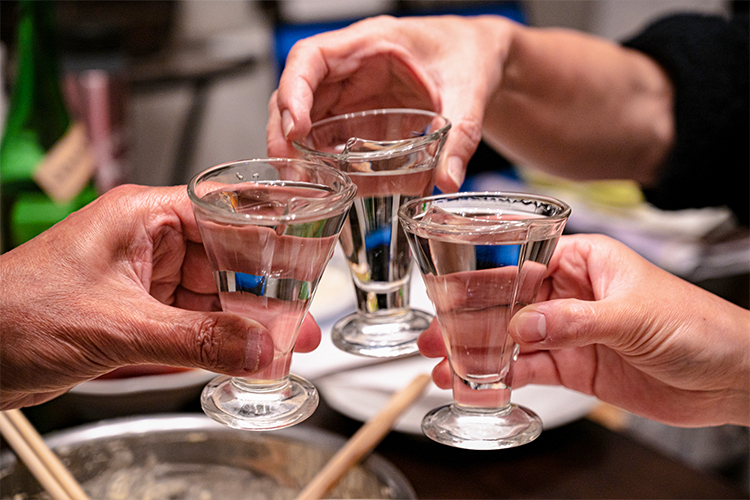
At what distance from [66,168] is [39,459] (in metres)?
0.58

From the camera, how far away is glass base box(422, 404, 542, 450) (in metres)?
0.44

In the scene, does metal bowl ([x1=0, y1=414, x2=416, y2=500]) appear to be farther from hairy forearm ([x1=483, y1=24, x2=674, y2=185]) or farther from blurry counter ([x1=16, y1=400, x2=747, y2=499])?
hairy forearm ([x1=483, y1=24, x2=674, y2=185])

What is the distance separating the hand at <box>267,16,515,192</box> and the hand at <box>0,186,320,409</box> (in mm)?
155

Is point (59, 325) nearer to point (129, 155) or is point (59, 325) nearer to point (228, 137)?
point (129, 155)

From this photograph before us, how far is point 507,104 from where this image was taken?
0.90 metres

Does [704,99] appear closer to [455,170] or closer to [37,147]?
[455,170]

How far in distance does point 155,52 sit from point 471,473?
1.08m

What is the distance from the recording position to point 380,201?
50 centimetres

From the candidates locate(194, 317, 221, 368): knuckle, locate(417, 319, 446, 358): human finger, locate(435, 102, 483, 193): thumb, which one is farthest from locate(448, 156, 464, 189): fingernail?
locate(194, 317, 221, 368): knuckle

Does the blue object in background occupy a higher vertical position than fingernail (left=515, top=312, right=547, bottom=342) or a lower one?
higher

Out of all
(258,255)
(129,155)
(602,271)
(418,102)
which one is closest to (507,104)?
(418,102)

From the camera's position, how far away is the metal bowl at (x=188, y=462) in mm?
603

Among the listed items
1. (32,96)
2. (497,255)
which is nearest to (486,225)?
(497,255)

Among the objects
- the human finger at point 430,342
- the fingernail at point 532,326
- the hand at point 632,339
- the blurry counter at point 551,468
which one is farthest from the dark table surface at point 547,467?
the fingernail at point 532,326
